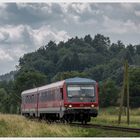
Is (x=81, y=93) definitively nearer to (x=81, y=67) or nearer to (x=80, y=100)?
(x=80, y=100)

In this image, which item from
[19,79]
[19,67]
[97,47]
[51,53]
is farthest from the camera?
[97,47]

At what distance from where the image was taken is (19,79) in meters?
92.0

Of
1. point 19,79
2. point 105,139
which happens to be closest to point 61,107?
point 105,139

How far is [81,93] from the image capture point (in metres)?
31.6

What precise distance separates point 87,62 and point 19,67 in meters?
25.2

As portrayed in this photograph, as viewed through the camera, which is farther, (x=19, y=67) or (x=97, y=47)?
(x=97, y=47)

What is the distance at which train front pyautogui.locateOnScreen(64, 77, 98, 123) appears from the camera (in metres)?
31.1

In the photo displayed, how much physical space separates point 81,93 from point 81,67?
109731 mm

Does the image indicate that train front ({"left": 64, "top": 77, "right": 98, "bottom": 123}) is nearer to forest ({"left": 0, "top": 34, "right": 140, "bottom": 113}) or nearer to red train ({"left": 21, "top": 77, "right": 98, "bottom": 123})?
red train ({"left": 21, "top": 77, "right": 98, "bottom": 123})

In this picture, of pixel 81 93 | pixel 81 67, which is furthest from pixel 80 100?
pixel 81 67

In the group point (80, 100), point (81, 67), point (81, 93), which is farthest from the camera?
point (81, 67)

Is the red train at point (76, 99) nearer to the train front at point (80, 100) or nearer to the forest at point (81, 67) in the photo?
the train front at point (80, 100)

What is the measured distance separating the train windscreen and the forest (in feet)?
136

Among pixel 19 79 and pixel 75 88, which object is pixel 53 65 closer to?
pixel 19 79
